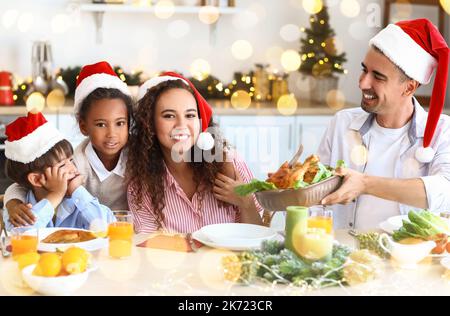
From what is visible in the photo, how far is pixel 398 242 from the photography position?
2.10m

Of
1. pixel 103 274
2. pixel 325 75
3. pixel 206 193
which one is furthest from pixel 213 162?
pixel 325 75

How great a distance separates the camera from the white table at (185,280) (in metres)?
1.71

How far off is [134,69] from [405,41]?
8.20ft

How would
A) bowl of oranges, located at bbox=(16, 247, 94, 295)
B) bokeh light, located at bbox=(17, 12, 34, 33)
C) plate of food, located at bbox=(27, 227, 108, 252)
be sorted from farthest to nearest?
bokeh light, located at bbox=(17, 12, 34, 33)
plate of food, located at bbox=(27, 227, 108, 252)
bowl of oranges, located at bbox=(16, 247, 94, 295)

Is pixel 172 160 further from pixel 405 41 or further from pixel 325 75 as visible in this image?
pixel 325 75

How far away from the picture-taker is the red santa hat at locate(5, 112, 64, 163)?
2619 mm

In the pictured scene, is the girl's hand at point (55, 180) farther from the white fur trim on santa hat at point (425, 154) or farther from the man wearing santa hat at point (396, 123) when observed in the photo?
the white fur trim on santa hat at point (425, 154)

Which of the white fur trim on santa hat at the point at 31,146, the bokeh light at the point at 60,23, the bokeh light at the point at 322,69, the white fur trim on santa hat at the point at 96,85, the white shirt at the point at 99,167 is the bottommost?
the white shirt at the point at 99,167

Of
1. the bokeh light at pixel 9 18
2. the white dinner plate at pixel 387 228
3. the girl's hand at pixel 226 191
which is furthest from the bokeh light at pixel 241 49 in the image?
the white dinner plate at pixel 387 228

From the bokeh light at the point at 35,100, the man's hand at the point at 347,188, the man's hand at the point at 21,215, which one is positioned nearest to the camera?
the man's hand at the point at 347,188

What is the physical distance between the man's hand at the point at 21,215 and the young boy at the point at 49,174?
0.05 metres

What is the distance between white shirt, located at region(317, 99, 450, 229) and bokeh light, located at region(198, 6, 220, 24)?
81.1 inches

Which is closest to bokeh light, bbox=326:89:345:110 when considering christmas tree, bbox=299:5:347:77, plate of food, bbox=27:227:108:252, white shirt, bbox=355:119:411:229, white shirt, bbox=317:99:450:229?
christmas tree, bbox=299:5:347:77

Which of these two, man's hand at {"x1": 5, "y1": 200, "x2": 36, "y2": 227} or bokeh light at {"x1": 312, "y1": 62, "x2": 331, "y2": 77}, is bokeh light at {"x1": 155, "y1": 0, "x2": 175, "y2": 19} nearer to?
bokeh light at {"x1": 312, "y1": 62, "x2": 331, "y2": 77}
